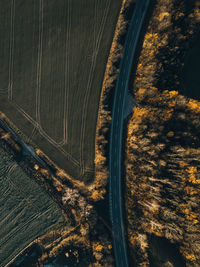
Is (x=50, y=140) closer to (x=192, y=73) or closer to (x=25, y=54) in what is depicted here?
(x=25, y=54)

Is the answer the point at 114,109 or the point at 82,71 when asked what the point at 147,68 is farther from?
the point at 82,71

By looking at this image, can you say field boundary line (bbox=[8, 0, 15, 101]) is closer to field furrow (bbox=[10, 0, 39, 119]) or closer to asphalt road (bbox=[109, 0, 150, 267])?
field furrow (bbox=[10, 0, 39, 119])

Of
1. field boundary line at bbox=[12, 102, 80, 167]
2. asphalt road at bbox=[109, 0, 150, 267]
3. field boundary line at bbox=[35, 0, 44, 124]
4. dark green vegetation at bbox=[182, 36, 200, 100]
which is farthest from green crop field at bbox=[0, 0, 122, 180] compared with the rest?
dark green vegetation at bbox=[182, 36, 200, 100]

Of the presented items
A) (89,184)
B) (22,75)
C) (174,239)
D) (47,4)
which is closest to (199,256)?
(174,239)

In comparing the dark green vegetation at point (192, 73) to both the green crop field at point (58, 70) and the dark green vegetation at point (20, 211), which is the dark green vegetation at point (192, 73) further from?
the dark green vegetation at point (20, 211)

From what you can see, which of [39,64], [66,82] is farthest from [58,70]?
[39,64]
